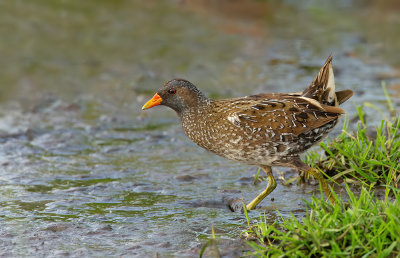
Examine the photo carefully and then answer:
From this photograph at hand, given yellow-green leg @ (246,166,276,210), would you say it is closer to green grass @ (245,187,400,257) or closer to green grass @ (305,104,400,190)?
green grass @ (305,104,400,190)

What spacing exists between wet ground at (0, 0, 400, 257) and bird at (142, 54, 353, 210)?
0.44 m

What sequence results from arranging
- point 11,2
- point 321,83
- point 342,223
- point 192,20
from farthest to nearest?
point 192,20
point 11,2
point 321,83
point 342,223

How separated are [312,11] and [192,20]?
266 cm

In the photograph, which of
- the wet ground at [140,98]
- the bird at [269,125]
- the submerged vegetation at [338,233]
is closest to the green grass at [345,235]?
the submerged vegetation at [338,233]

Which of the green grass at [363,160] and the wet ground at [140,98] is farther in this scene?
the green grass at [363,160]

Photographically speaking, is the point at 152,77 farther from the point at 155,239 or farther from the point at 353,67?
the point at 155,239

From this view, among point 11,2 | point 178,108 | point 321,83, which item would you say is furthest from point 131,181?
point 11,2

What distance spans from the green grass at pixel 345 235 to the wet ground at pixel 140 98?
0.51 metres

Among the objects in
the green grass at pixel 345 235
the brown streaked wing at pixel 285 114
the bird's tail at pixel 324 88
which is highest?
the bird's tail at pixel 324 88

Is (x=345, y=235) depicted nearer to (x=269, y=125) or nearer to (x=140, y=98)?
(x=269, y=125)

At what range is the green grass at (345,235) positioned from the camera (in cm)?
412

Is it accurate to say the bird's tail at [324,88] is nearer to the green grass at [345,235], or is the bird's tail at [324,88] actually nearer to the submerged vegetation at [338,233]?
the submerged vegetation at [338,233]

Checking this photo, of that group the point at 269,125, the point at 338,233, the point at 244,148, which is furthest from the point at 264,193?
the point at 338,233

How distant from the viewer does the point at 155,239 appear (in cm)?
491
